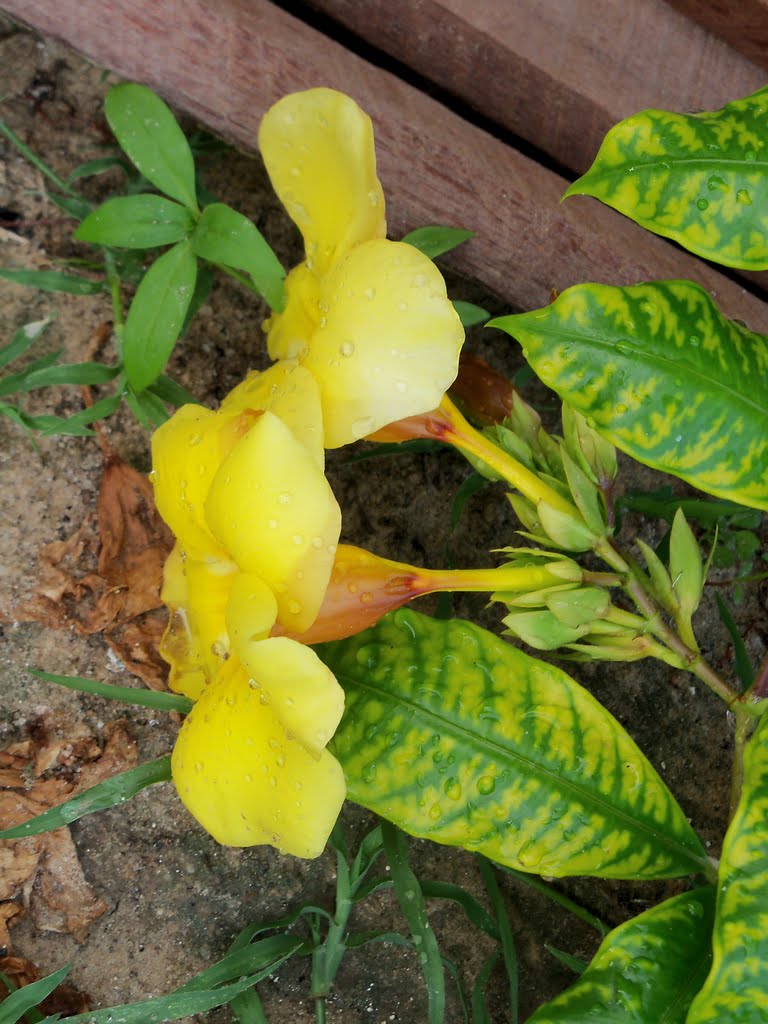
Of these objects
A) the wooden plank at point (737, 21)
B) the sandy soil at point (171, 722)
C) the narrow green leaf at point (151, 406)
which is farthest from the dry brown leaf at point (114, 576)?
the wooden plank at point (737, 21)

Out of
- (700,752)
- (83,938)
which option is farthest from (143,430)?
(700,752)

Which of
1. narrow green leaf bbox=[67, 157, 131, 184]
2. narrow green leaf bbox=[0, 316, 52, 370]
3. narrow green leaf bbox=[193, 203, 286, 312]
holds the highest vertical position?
narrow green leaf bbox=[193, 203, 286, 312]

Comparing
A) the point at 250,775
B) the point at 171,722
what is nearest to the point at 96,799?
the point at 171,722

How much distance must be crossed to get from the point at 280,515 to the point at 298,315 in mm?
307

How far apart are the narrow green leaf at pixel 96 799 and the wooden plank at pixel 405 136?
31.2 inches

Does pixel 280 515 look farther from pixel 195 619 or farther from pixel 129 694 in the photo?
pixel 129 694

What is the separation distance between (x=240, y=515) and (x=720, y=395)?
1.67 feet

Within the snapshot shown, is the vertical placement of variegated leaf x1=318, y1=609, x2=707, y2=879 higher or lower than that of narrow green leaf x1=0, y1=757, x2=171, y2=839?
higher

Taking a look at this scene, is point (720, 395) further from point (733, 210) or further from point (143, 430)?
point (143, 430)

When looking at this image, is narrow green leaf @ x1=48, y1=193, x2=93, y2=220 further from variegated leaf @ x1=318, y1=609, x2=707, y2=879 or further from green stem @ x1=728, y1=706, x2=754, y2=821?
green stem @ x1=728, y1=706, x2=754, y2=821

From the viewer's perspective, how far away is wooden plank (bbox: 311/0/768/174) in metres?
1.41

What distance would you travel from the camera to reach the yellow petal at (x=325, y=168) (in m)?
0.98

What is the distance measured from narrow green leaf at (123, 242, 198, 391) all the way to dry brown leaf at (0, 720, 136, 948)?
1.83 feet

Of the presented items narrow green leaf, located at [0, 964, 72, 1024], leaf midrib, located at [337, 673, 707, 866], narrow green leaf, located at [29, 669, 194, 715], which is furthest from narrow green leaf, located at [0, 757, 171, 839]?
leaf midrib, located at [337, 673, 707, 866]
